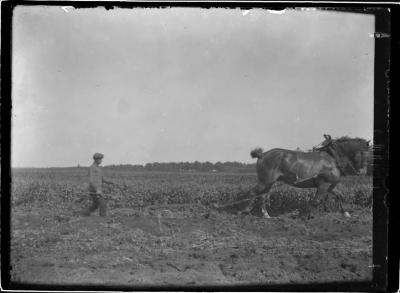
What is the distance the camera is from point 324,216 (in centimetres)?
581

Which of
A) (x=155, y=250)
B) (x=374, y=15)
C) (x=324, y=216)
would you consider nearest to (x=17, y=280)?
(x=155, y=250)

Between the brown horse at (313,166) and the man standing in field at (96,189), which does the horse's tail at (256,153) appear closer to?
the brown horse at (313,166)

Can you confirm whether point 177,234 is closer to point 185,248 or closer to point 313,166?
point 185,248

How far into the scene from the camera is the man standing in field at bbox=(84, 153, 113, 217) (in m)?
5.64

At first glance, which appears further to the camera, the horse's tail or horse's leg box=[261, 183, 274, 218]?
horse's leg box=[261, 183, 274, 218]

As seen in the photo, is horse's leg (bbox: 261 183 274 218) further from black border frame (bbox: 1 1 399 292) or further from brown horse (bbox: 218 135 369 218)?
black border frame (bbox: 1 1 399 292)

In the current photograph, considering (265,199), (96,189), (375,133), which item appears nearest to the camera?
(375,133)

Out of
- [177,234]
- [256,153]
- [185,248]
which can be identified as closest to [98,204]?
[177,234]

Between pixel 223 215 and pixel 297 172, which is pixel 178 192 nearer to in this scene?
pixel 223 215

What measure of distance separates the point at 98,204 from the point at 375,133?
366 cm

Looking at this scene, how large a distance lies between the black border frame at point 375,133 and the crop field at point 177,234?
0.29 feet

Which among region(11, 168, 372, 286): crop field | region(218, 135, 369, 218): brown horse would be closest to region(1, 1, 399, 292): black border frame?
region(11, 168, 372, 286): crop field

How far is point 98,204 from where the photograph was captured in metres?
5.71

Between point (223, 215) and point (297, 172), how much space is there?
1.14 m
